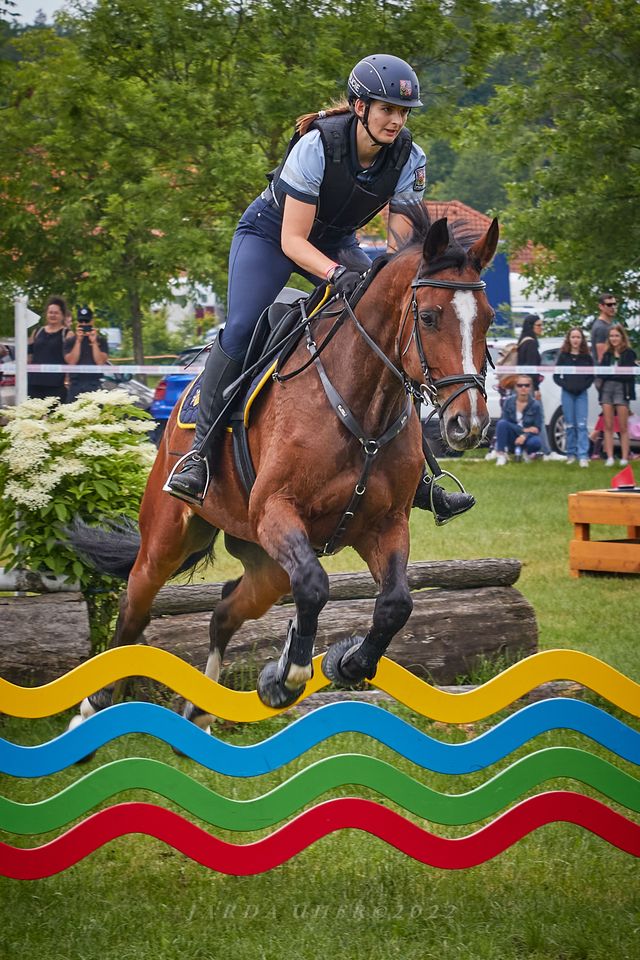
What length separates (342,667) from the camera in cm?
452

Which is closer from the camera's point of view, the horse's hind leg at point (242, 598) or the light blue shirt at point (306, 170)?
the light blue shirt at point (306, 170)

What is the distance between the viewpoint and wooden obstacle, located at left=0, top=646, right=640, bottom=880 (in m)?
4.08

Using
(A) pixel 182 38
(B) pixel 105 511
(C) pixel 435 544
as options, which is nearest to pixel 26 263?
(A) pixel 182 38

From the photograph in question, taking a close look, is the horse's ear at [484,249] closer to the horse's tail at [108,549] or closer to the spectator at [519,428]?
the horse's tail at [108,549]

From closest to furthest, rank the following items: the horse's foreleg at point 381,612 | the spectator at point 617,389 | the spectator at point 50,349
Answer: the horse's foreleg at point 381,612, the spectator at point 50,349, the spectator at point 617,389

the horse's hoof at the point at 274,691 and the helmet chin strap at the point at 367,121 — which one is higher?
the helmet chin strap at the point at 367,121

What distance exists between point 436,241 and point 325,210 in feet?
2.80

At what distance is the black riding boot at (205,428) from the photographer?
16.9 ft

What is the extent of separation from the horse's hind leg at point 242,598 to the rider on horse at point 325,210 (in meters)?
0.67

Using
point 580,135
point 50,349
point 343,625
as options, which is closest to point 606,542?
point 343,625

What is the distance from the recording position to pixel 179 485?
203 inches

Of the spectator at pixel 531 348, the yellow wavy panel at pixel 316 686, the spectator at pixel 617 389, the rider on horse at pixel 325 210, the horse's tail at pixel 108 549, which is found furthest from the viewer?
the spectator at pixel 531 348

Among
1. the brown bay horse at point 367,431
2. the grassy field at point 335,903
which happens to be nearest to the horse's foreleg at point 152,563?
the grassy field at point 335,903

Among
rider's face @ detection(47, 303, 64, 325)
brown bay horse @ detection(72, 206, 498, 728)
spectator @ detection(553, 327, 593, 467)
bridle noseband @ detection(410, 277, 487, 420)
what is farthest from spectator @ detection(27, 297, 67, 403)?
bridle noseband @ detection(410, 277, 487, 420)
